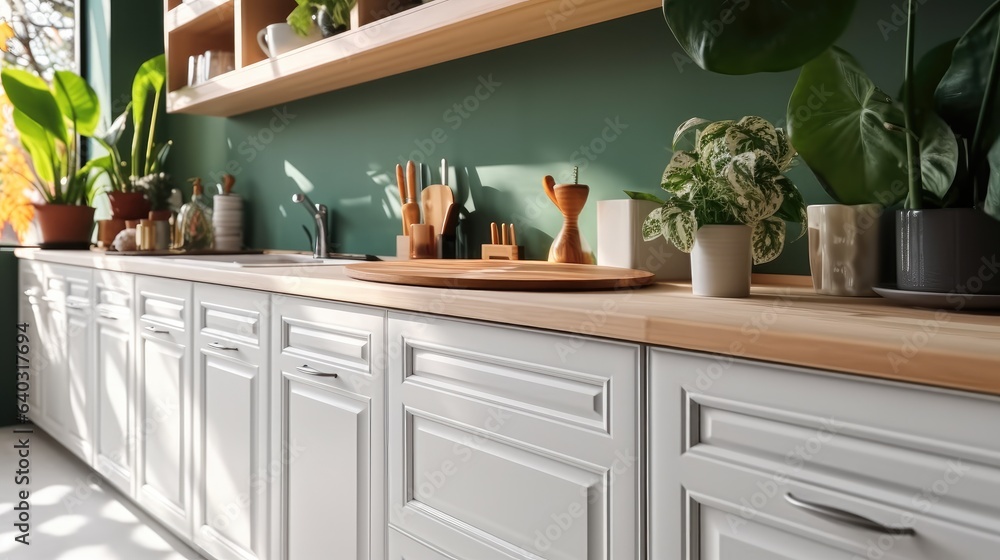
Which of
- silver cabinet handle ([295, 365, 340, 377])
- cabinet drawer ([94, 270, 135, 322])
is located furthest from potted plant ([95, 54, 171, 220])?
silver cabinet handle ([295, 365, 340, 377])

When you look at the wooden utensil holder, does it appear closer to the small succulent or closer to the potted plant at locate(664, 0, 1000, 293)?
the small succulent

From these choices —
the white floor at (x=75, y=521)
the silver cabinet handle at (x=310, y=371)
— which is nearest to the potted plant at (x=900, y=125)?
the silver cabinet handle at (x=310, y=371)

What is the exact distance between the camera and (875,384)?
0.74m

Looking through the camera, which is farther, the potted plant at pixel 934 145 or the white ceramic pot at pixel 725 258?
the white ceramic pot at pixel 725 258

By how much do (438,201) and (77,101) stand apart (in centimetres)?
227

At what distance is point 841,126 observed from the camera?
3.74 ft

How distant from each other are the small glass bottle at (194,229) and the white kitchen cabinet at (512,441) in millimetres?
1934

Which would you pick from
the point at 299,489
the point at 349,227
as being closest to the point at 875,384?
the point at 299,489

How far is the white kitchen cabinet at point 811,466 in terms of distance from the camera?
0.69m

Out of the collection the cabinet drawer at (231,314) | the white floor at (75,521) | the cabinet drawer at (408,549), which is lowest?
the white floor at (75,521)

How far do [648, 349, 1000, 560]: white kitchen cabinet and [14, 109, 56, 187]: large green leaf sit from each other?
3511mm

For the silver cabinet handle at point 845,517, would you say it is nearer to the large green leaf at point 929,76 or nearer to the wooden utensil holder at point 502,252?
the large green leaf at point 929,76

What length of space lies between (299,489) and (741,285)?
1.05m

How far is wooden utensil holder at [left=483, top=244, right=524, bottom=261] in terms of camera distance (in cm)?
194
